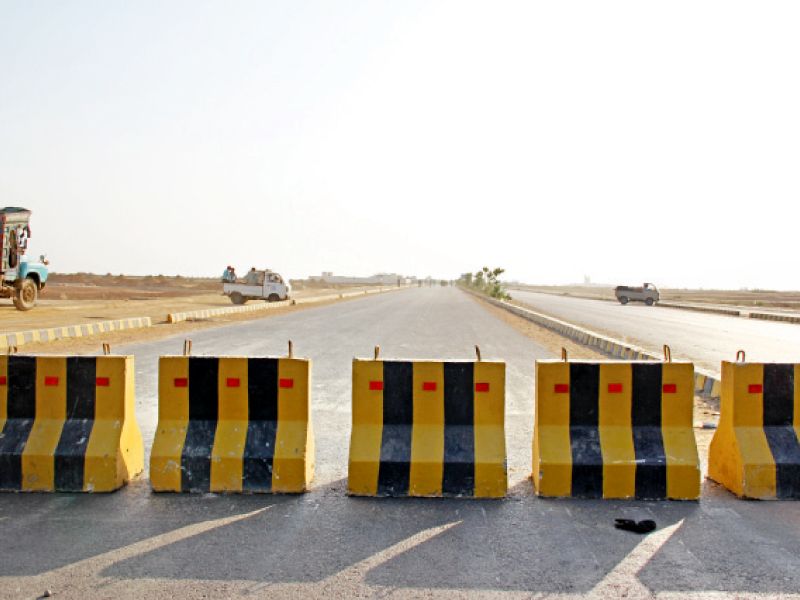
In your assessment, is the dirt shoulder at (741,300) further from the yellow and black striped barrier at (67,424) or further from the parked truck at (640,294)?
the yellow and black striped barrier at (67,424)

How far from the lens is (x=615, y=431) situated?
4.91m

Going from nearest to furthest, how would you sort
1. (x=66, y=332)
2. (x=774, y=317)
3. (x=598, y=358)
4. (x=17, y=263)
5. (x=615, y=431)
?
(x=615, y=431) < (x=598, y=358) < (x=66, y=332) < (x=17, y=263) < (x=774, y=317)

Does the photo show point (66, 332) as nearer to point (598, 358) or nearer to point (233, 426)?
point (233, 426)

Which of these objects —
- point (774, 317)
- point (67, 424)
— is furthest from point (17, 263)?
point (774, 317)

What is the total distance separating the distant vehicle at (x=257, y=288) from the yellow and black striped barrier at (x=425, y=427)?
33.7 meters

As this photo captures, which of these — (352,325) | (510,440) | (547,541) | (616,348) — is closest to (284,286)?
(352,325)

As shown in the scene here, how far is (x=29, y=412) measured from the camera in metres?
5.09

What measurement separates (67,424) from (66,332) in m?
13.8

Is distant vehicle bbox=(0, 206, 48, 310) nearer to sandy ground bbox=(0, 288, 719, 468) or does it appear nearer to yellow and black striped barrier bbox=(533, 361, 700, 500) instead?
sandy ground bbox=(0, 288, 719, 468)

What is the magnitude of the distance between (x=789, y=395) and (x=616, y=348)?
948 centimetres

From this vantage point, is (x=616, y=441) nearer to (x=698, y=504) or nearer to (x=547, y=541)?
(x=698, y=504)

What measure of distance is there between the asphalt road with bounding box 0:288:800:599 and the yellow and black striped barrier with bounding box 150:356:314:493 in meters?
0.16

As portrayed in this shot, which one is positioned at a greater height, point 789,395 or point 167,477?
point 789,395

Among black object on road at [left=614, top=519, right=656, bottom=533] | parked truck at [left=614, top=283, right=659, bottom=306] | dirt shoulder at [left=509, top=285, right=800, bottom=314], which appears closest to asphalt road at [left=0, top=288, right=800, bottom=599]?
black object on road at [left=614, top=519, right=656, bottom=533]
